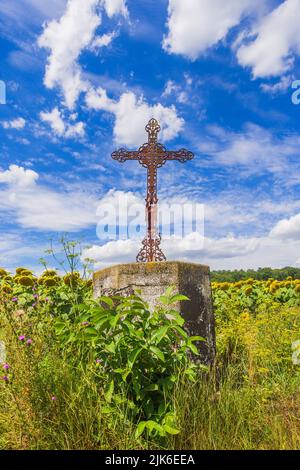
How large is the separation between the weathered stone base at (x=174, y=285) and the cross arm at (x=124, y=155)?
11.7 ft

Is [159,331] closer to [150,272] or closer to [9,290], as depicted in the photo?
[150,272]

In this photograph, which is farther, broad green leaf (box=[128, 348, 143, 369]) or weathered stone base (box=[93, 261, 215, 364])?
weathered stone base (box=[93, 261, 215, 364])

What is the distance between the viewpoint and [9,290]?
6070 millimetres

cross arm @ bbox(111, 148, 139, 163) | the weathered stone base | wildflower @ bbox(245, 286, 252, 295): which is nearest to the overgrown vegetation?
the weathered stone base

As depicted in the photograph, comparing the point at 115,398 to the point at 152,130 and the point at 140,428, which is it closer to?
the point at 140,428

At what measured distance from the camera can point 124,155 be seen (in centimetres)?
774

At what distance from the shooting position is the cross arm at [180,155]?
770 cm

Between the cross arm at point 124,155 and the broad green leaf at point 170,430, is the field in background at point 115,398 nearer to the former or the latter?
the broad green leaf at point 170,430

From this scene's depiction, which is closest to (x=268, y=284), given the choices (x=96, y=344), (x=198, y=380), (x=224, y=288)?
(x=224, y=288)

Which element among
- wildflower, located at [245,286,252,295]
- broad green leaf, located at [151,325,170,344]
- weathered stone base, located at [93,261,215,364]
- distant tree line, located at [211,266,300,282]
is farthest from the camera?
distant tree line, located at [211,266,300,282]

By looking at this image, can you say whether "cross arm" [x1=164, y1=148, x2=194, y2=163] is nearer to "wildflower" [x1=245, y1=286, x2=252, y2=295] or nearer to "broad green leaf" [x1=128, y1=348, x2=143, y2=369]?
"wildflower" [x1=245, y1=286, x2=252, y2=295]

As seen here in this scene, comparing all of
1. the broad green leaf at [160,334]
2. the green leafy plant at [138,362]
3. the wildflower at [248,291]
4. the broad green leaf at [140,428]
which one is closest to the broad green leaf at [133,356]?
the green leafy plant at [138,362]

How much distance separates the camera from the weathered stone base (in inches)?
167
